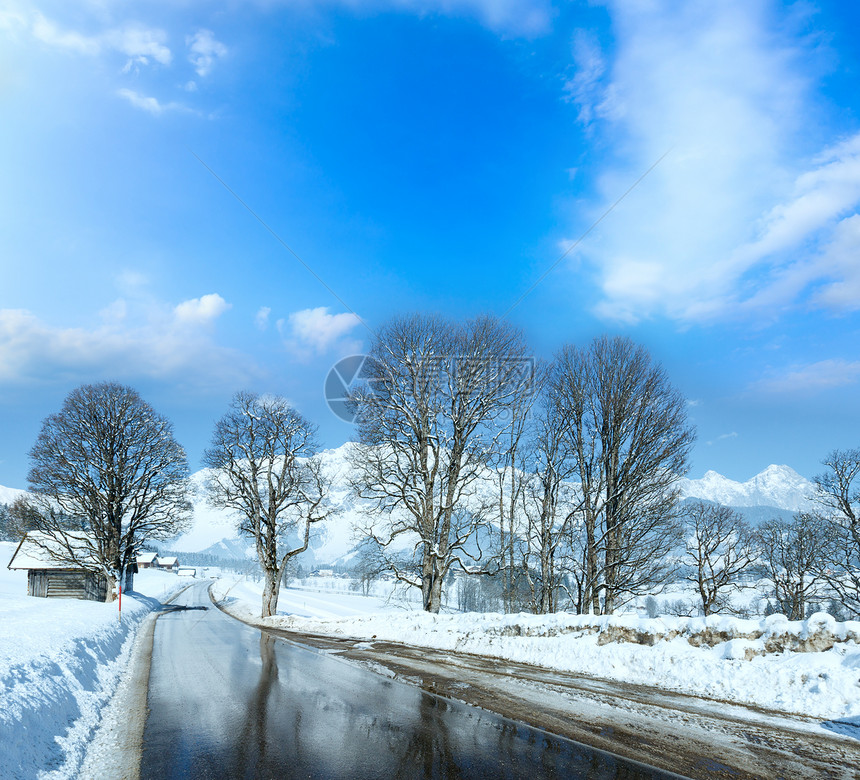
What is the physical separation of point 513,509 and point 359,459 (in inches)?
340

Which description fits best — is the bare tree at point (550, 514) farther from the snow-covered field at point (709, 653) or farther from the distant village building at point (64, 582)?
the distant village building at point (64, 582)

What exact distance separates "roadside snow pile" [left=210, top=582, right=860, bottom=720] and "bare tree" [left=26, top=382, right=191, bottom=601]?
26.3 meters

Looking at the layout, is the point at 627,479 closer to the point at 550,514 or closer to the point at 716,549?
the point at 550,514

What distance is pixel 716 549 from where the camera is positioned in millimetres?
36188

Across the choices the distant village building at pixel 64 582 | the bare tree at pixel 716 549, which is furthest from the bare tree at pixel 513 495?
the distant village building at pixel 64 582

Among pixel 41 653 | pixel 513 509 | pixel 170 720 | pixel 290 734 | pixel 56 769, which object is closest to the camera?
pixel 56 769

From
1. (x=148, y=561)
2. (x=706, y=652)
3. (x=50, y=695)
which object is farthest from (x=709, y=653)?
(x=148, y=561)

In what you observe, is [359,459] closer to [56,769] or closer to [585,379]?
[585,379]

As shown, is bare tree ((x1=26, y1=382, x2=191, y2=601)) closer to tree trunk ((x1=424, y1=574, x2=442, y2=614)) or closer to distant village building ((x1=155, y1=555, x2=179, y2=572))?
tree trunk ((x1=424, y1=574, x2=442, y2=614))

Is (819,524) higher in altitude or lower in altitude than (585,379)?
lower

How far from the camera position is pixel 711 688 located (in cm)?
914

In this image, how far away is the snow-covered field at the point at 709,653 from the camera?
8086 mm

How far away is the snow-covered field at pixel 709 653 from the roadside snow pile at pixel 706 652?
0.05ft

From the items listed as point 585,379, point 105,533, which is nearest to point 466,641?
point 585,379
